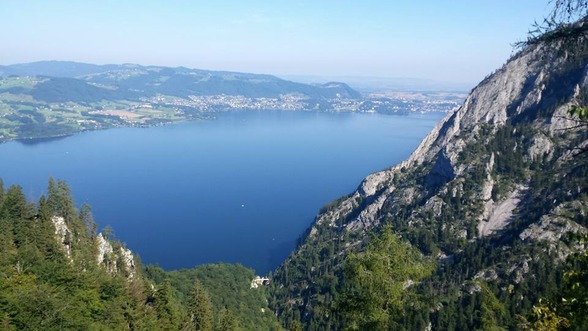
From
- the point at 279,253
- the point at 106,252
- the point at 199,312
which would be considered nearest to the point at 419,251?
the point at 199,312

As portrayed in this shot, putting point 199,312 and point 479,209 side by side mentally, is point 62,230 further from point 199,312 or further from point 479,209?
point 479,209

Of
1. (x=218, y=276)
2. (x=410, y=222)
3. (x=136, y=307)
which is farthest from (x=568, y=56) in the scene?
(x=410, y=222)

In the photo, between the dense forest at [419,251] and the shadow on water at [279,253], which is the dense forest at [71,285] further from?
the shadow on water at [279,253]

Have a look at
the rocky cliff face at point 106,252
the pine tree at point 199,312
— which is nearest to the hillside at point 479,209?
the pine tree at point 199,312

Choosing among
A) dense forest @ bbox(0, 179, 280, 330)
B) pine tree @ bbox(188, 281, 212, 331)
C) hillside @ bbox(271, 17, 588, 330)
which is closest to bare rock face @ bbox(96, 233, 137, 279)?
dense forest @ bbox(0, 179, 280, 330)

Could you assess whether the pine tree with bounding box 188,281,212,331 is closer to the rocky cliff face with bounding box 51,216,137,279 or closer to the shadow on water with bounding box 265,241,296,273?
the rocky cliff face with bounding box 51,216,137,279

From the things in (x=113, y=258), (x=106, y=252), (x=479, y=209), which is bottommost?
(x=479, y=209)
